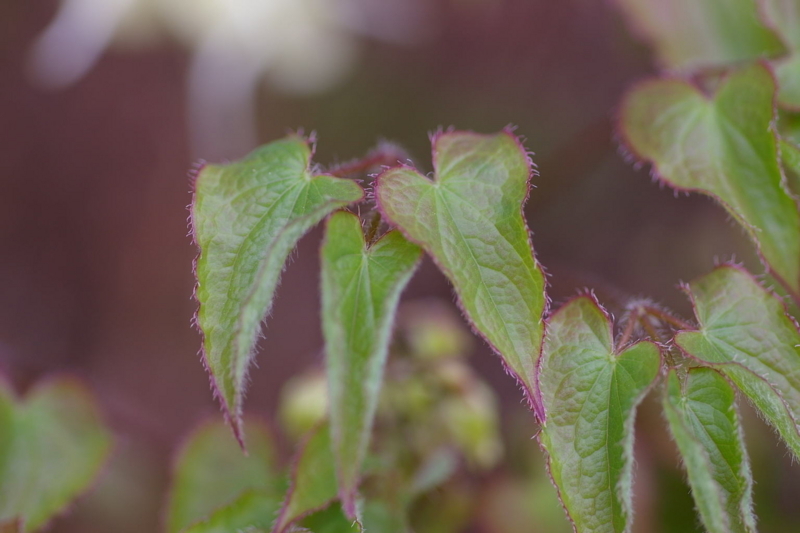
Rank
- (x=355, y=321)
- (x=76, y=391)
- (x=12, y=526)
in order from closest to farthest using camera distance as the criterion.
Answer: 1. (x=355, y=321)
2. (x=12, y=526)
3. (x=76, y=391)

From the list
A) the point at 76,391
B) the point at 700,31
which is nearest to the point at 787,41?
the point at 700,31

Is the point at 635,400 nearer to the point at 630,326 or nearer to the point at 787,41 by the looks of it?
the point at 630,326

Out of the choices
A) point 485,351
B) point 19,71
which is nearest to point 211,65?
point 19,71

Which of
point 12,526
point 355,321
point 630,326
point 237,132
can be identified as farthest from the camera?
point 237,132

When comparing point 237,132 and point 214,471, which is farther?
point 237,132

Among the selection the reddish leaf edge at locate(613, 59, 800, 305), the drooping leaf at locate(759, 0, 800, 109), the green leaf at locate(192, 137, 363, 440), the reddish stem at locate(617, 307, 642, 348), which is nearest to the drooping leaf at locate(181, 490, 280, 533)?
the green leaf at locate(192, 137, 363, 440)

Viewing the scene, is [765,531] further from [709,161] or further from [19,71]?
[19,71]

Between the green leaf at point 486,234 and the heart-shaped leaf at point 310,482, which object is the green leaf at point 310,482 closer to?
the heart-shaped leaf at point 310,482
